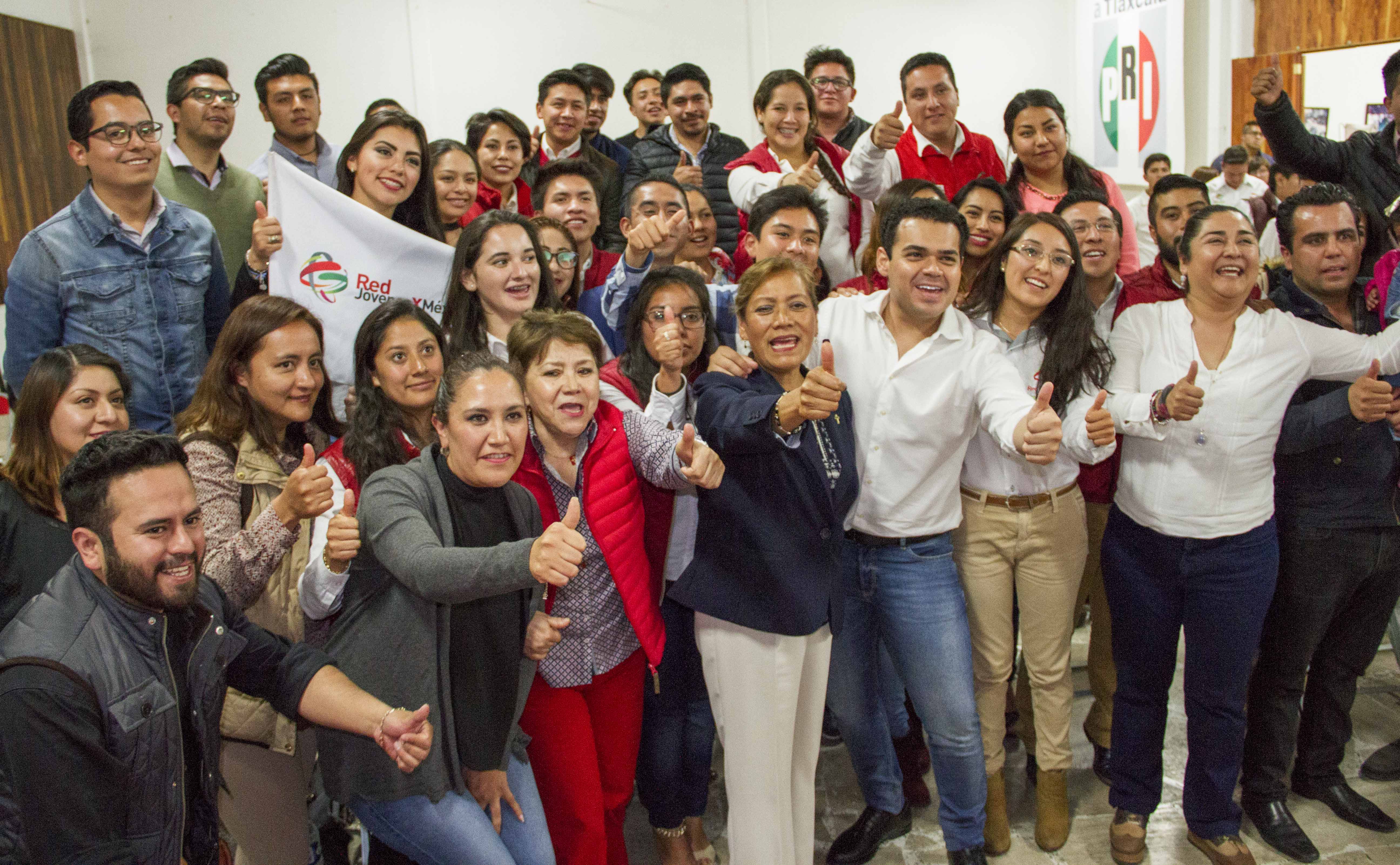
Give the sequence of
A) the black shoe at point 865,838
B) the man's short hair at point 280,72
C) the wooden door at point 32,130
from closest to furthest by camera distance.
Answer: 1. the black shoe at point 865,838
2. the man's short hair at point 280,72
3. the wooden door at point 32,130

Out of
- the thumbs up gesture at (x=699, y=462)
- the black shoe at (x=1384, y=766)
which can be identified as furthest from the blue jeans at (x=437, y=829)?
the black shoe at (x=1384, y=766)

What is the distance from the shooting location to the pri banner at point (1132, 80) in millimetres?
7527

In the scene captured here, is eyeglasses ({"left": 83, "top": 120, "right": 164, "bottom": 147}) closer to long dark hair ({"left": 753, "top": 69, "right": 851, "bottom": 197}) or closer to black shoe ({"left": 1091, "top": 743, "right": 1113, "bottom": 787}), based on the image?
long dark hair ({"left": 753, "top": 69, "right": 851, "bottom": 197})

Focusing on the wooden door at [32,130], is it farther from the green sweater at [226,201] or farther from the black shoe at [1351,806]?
the black shoe at [1351,806]

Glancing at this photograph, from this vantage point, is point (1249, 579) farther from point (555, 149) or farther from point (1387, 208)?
point (555, 149)

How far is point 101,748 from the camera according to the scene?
63.7 inches

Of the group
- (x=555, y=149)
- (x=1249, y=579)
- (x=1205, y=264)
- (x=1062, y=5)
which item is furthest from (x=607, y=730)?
(x=1062, y=5)

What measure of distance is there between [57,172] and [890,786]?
20.7ft

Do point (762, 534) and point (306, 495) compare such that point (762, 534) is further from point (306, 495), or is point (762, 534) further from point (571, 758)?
point (306, 495)

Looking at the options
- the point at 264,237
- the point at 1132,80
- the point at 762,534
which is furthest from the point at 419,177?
the point at 1132,80

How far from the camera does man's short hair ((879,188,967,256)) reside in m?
2.60

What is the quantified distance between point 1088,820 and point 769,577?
1.51 meters

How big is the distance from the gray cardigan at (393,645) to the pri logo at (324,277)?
1.17 meters

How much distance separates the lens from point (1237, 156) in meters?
6.50
